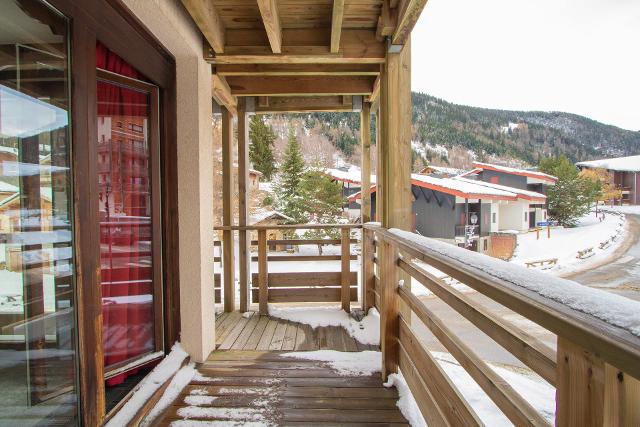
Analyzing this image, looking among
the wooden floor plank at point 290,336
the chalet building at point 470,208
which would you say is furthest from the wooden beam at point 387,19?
the wooden floor plank at point 290,336

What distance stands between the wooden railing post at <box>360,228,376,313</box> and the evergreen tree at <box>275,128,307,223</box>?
783 centimetres

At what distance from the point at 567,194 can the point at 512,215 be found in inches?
32.6

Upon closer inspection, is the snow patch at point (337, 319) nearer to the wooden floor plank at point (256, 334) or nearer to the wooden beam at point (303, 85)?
the wooden floor plank at point (256, 334)

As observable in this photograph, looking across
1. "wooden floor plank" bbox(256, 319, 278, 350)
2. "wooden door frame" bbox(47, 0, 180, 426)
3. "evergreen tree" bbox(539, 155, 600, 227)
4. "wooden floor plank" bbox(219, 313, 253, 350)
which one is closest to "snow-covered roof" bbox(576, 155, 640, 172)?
"evergreen tree" bbox(539, 155, 600, 227)

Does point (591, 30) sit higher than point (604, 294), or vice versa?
point (591, 30)

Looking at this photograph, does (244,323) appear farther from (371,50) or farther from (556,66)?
(556,66)

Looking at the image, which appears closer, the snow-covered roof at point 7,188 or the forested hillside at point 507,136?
the snow-covered roof at point 7,188

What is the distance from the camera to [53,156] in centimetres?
124

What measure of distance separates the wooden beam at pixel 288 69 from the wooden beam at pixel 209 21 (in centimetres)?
44

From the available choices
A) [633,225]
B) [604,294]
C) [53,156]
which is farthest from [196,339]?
[633,225]

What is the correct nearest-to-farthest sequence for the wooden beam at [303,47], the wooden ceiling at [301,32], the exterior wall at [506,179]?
the wooden ceiling at [301,32]
the wooden beam at [303,47]
the exterior wall at [506,179]

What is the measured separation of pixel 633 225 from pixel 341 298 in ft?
7.98

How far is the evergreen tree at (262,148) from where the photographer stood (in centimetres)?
1448

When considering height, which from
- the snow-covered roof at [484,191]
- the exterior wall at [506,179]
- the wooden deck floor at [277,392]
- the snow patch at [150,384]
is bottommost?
the wooden deck floor at [277,392]
